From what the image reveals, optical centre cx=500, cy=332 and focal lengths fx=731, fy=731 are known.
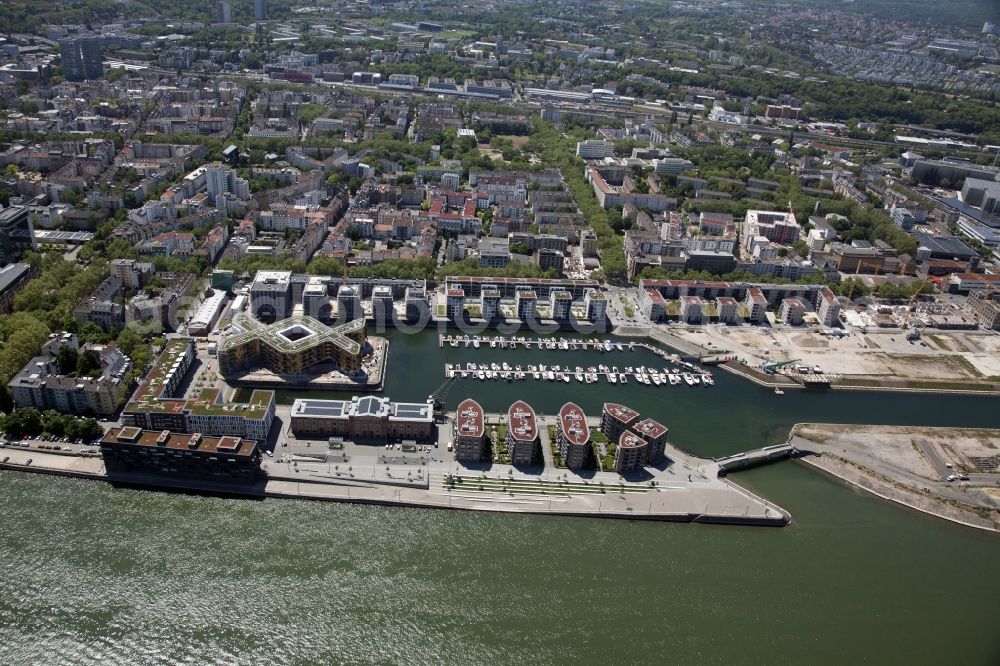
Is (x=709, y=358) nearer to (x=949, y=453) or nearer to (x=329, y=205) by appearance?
(x=949, y=453)

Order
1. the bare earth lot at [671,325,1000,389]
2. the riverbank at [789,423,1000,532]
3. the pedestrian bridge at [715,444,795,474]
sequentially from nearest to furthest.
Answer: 1. the riverbank at [789,423,1000,532]
2. the pedestrian bridge at [715,444,795,474]
3. the bare earth lot at [671,325,1000,389]

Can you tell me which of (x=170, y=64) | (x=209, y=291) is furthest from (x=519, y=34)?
(x=209, y=291)

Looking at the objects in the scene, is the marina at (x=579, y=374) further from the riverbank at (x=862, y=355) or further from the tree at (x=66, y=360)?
the tree at (x=66, y=360)

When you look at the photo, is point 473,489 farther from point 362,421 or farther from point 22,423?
point 22,423

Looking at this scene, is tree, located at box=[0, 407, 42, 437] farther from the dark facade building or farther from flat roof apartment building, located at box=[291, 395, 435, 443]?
flat roof apartment building, located at box=[291, 395, 435, 443]

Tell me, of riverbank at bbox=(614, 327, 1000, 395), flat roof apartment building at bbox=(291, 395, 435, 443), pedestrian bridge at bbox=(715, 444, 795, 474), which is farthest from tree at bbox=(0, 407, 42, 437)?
riverbank at bbox=(614, 327, 1000, 395)

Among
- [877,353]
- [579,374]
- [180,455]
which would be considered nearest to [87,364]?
[180,455]

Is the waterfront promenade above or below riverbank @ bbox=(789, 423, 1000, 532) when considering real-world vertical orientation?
below
